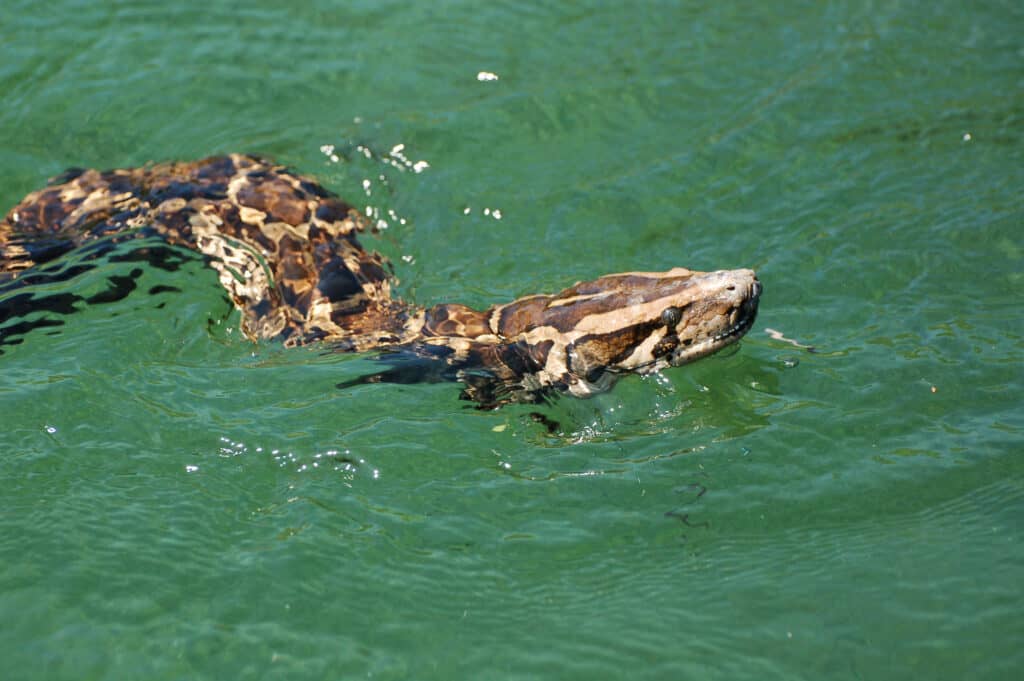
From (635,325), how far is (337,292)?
2.08 metres

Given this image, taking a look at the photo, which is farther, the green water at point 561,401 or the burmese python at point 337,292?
the burmese python at point 337,292

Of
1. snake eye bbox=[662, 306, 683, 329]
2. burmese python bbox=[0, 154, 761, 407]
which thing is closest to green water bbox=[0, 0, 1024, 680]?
burmese python bbox=[0, 154, 761, 407]

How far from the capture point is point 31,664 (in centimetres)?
431

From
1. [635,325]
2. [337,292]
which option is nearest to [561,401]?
[635,325]

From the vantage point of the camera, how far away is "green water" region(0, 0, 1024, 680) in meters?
4.62

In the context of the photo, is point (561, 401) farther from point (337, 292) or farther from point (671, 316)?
point (337, 292)

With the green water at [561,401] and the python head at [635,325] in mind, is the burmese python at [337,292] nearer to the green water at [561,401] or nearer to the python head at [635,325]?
the python head at [635,325]

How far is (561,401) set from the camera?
6039 millimetres

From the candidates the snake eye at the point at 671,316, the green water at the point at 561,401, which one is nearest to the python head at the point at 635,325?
the snake eye at the point at 671,316

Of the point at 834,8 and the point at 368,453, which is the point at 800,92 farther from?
the point at 368,453

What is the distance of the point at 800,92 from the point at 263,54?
4.60 m

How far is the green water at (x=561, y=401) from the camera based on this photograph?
4617 millimetres

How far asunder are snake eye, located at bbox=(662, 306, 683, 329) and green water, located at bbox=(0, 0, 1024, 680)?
0.49 metres

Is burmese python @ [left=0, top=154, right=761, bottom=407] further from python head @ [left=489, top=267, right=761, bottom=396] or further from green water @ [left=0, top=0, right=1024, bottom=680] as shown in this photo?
green water @ [left=0, top=0, right=1024, bottom=680]
